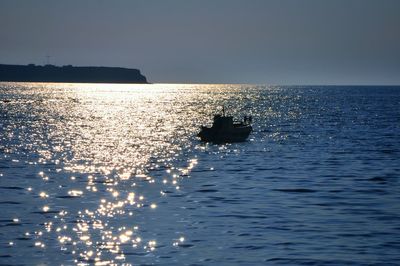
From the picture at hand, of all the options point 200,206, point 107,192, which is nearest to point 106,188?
point 107,192

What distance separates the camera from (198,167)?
54.5m

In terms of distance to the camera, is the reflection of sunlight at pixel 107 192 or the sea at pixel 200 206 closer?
the sea at pixel 200 206

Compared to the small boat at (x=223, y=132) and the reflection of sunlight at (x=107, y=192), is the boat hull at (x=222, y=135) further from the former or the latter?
the reflection of sunlight at (x=107, y=192)

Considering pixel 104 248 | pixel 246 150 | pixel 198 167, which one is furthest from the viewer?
pixel 246 150

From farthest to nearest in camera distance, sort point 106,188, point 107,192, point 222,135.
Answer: point 222,135
point 106,188
point 107,192

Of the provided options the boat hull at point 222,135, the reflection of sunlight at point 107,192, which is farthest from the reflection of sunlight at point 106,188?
the boat hull at point 222,135

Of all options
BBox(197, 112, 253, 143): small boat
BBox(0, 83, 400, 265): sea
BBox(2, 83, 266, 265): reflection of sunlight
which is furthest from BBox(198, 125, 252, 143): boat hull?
BBox(0, 83, 400, 265): sea

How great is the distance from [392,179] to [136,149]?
106 ft

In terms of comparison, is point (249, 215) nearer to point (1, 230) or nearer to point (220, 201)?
point (220, 201)

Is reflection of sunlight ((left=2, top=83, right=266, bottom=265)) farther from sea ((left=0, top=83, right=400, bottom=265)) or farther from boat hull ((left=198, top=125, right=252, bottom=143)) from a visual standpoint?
boat hull ((left=198, top=125, right=252, bottom=143))

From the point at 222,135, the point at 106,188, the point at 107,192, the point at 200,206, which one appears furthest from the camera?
the point at 222,135

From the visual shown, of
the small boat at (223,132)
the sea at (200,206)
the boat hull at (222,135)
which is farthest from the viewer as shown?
the small boat at (223,132)

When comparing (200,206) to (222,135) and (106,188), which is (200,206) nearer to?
(106,188)

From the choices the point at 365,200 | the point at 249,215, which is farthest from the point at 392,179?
the point at 249,215
